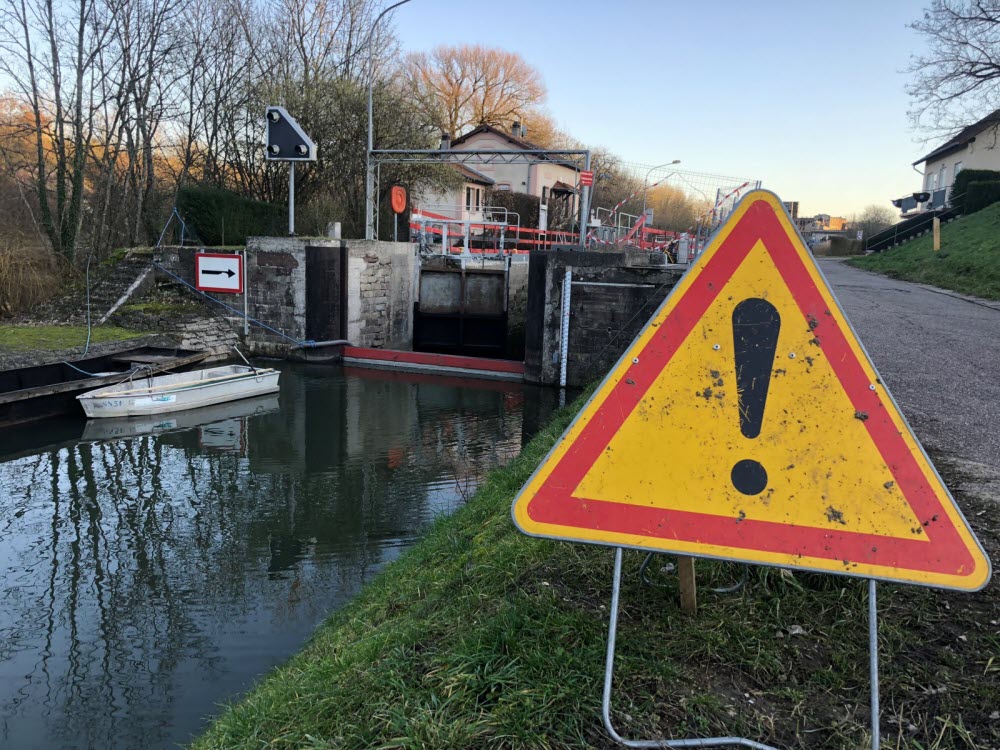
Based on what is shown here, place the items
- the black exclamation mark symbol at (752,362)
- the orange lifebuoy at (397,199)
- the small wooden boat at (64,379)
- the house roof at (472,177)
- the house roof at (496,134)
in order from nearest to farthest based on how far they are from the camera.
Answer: the black exclamation mark symbol at (752,362)
the small wooden boat at (64,379)
the orange lifebuoy at (397,199)
the house roof at (472,177)
the house roof at (496,134)

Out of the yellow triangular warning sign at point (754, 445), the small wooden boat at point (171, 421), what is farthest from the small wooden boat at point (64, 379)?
the yellow triangular warning sign at point (754, 445)

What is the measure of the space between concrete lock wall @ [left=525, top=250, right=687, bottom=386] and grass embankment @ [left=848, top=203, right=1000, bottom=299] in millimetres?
8166

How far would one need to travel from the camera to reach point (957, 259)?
838 inches

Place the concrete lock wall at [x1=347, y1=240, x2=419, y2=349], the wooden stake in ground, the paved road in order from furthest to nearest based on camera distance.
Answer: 1. the concrete lock wall at [x1=347, y1=240, x2=419, y2=349]
2. the paved road
3. the wooden stake in ground

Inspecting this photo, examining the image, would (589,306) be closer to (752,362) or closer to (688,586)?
(688,586)

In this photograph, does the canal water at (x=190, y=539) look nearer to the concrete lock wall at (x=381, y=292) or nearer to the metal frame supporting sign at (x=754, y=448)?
the metal frame supporting sign at (x=754, y=448)

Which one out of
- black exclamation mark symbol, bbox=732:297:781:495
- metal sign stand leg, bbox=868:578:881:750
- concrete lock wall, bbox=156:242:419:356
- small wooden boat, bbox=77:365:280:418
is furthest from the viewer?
concrete lock wall, bbox=156:242:419:356

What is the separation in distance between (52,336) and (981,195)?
33476 millimetres

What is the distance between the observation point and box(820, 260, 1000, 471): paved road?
5215 mm

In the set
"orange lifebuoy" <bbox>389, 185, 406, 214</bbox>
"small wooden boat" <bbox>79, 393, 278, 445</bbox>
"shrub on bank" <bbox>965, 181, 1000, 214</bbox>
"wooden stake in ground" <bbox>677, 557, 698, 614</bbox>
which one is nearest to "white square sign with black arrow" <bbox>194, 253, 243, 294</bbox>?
"orange lifebuoy" <bbox>389, 185, 406, 214</bbox>

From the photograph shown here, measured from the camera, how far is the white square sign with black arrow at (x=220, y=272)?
60.6 ft

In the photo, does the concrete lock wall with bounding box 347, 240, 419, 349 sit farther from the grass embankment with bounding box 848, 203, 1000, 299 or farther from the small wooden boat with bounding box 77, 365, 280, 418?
the grass embankment with bounding box 848, 203, 1000, 299

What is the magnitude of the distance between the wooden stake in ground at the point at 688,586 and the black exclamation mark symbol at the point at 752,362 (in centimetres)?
68

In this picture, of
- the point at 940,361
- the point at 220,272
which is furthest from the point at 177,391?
the point at 940,361
